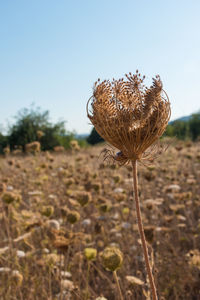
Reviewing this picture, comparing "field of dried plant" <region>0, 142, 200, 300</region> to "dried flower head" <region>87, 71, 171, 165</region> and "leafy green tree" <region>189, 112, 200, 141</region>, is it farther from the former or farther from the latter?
"leafy green tree" <region>189, 112, 200, 141</region>

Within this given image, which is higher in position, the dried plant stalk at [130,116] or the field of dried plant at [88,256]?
the dried plant stalk at [130,116]

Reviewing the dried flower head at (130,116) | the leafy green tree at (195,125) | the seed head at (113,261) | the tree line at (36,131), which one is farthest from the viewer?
the leafy green tree at (195,125)

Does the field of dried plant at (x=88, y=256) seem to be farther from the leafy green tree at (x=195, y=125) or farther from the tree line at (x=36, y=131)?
the leafy green tree at (x=195, y=125)

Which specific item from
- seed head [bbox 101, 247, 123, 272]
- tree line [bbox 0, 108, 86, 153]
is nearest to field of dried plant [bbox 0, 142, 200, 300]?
seed head [bbox 101, 247, 123, 272]

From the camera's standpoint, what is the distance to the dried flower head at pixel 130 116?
77 centimetres

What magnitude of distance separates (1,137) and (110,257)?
78.0ft

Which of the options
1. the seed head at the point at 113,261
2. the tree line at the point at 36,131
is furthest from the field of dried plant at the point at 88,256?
the tree line at the point at 36,131

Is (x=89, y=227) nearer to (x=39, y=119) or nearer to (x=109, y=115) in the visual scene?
(x=109, y=115)

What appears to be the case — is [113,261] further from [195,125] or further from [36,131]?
[195,125]

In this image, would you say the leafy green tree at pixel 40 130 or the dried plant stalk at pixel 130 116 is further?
the leafy green tree at pixel 40 130

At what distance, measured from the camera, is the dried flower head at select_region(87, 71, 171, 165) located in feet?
2.53

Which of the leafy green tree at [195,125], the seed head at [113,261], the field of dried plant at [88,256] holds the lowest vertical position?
the field of dried plant at [88,256]

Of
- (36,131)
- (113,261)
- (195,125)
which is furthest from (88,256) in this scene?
(195,125)

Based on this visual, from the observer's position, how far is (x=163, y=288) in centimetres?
242
